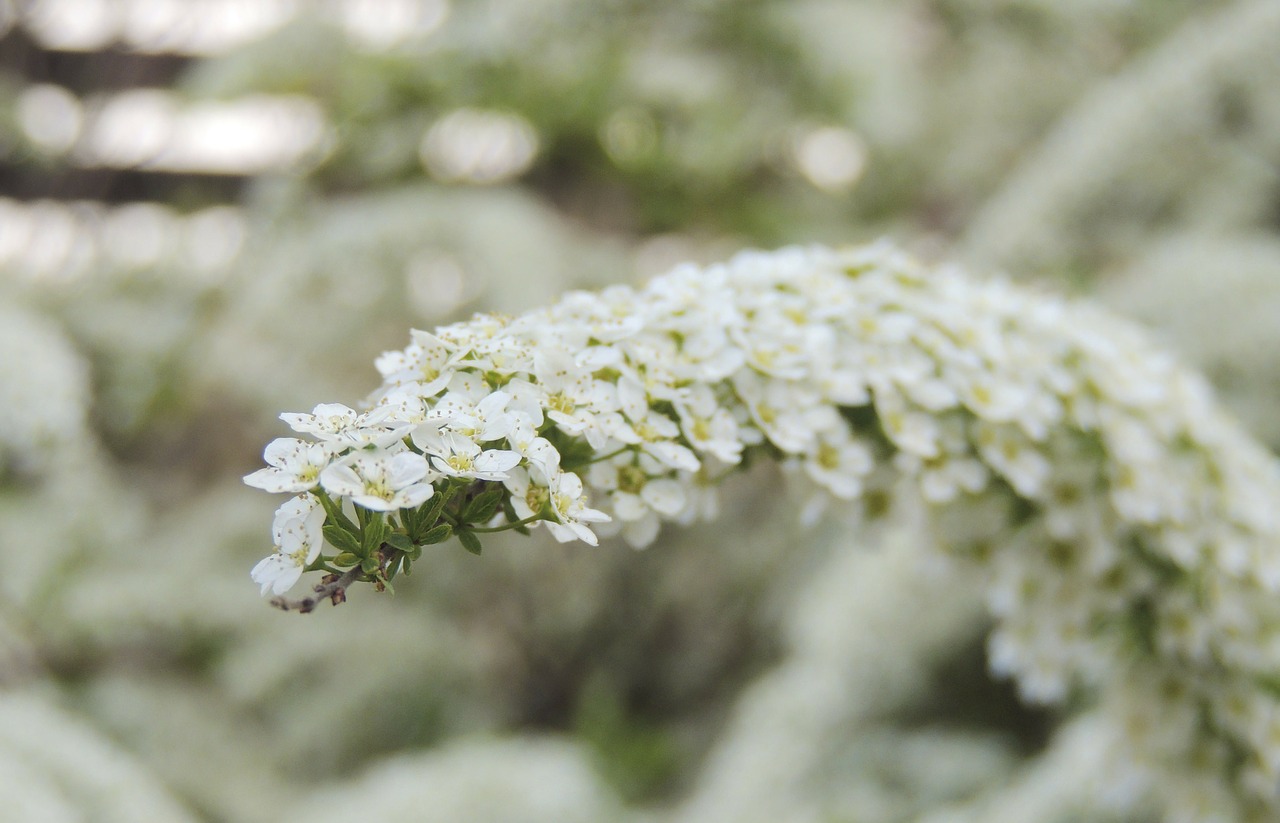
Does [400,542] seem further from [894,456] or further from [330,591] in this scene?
[894,456]

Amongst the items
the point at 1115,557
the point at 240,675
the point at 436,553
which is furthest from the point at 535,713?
the point at 1115,557

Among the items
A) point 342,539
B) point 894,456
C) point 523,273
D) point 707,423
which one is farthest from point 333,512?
point 523,273

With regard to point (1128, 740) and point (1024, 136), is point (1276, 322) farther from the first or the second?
point (1024, 136)

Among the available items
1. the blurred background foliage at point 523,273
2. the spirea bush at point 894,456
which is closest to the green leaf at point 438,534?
the spirea bush at point 894,456

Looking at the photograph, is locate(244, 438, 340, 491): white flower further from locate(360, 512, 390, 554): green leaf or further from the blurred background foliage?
the blurred background foliage

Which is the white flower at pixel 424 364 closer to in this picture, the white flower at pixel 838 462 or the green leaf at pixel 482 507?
the green leaf at pixel 482 507

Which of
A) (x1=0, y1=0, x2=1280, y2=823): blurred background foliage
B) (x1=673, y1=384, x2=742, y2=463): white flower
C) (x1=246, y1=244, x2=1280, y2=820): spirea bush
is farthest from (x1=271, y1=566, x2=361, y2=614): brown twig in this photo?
(x1=0, y1=0, x2=1280, y2=823): blurred background foliage

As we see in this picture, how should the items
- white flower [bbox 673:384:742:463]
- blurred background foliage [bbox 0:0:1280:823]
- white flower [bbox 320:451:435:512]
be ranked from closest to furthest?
white flower [bbox 320:451:435:512] → white flower [bbox 673:384:742:463] → blurred background foliage [bbox 0:0:1280:823]
